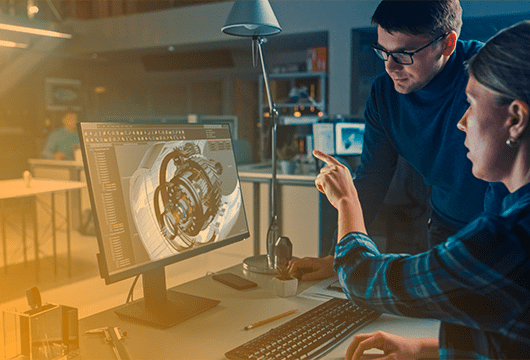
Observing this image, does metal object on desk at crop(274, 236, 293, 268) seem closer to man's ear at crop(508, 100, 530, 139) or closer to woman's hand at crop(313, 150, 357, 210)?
woman's hand at crop(313, 150, 357, 210)

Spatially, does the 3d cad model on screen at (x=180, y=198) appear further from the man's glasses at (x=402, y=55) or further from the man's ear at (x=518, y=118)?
the man's ear at (x=518, y=118)

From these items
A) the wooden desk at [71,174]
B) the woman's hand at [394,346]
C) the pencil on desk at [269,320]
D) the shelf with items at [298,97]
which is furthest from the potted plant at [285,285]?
the shelf with items at [298,97]

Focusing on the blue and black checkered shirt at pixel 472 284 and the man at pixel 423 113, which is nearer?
the blue and black checkered shirt at pixel 472 284

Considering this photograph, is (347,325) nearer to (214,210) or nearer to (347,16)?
(214,210)

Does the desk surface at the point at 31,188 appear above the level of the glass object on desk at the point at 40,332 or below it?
below

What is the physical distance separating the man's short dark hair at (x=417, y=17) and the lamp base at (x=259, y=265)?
78 cm

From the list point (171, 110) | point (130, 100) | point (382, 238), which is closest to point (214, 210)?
point (382, 238)

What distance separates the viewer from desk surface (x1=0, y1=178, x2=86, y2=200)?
11.3 ft

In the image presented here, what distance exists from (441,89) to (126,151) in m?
0.83

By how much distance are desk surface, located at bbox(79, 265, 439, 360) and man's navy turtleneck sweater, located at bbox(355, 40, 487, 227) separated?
0.40m

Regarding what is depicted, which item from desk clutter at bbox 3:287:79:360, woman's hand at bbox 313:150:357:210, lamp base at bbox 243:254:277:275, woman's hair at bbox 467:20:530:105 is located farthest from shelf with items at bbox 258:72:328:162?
woman's hair at bbox 467:20:530:105

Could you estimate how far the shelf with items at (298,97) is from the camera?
6.41m

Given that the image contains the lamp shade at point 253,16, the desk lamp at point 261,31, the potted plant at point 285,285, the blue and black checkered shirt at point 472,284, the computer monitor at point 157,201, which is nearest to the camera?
the blue and black checkered shirt at point 472,284

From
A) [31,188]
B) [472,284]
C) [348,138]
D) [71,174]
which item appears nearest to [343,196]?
[472,284]
